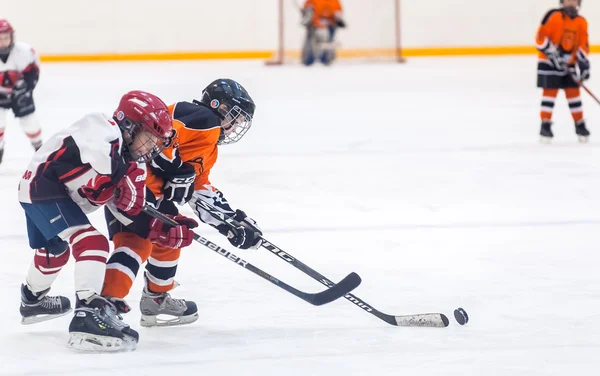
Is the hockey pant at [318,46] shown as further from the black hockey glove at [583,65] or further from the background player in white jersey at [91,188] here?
the background player in white jersey at [91,188]

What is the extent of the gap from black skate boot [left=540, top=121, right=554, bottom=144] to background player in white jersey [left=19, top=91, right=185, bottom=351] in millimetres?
4092

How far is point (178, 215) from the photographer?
94.0 inches

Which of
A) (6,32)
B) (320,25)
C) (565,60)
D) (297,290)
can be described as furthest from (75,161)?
(320,25)

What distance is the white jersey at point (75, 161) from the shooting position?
6.89 ft

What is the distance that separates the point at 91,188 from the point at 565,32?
4378mm

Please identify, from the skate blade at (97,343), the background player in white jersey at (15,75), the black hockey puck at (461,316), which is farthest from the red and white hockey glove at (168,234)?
the background player in white jersey at (15,75)

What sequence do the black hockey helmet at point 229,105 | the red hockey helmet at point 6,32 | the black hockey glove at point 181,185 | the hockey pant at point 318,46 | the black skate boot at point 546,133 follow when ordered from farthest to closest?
the hockey pant at point 318,46, the black skate boot at point 546,133, the red hockey helmet at point 6,32, the black hockey helmet at point 229,105, the black hockey glove at point 181,185

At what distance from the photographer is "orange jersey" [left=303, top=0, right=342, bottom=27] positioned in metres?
→ 11.6

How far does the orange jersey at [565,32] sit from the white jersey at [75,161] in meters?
4.18

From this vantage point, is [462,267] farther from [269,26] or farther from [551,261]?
[269,26]

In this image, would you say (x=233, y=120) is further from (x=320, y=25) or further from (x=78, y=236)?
(x=320, y=25)

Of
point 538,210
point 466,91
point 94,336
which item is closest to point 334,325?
point 94,336

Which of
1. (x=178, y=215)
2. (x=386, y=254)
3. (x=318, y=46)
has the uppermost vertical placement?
(x=178, y=215)

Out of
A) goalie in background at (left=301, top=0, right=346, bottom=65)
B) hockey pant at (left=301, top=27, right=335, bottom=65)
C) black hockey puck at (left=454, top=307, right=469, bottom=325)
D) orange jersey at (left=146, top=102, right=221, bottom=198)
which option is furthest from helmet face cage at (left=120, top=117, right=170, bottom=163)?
hockey pant at (left=301, top=27, right=335, bottom=65)
